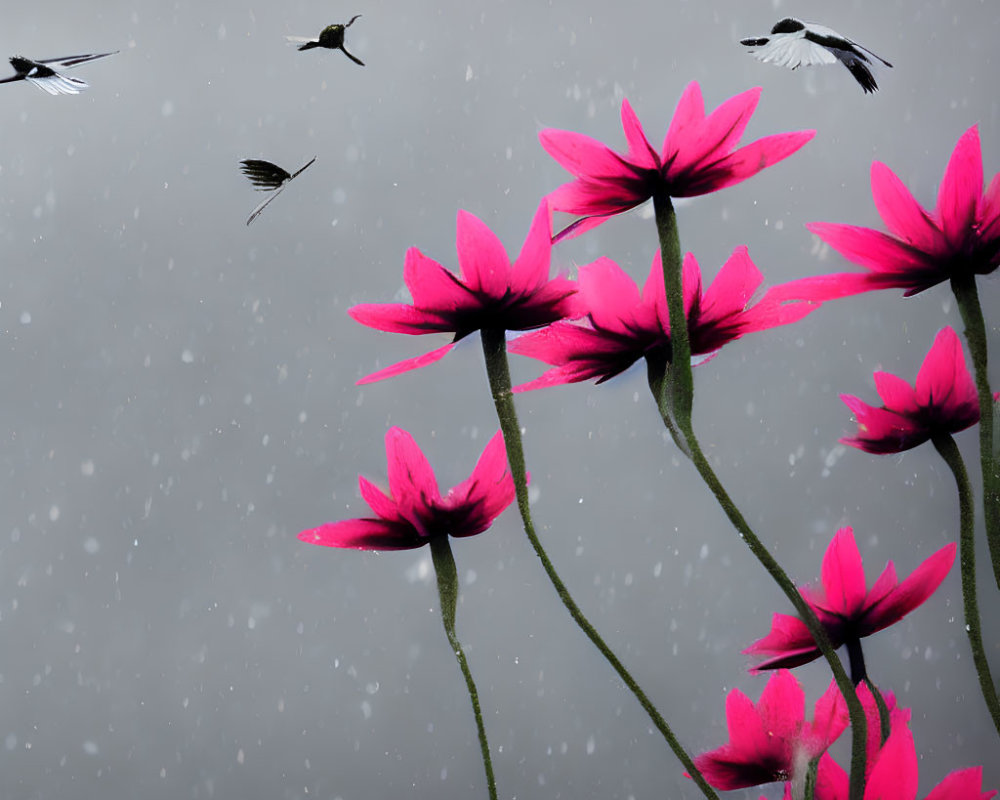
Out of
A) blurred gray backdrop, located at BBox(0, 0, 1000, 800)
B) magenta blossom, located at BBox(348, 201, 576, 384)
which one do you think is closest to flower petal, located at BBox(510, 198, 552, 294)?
magenta blossom, located at BBox(348, 201, 576, 384)

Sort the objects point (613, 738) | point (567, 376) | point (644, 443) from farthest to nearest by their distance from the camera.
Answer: point (644, 443), point (613, 738), point (567, 376)

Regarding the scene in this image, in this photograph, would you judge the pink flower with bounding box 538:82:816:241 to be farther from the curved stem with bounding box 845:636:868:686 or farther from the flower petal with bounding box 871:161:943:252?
the curved stem with bounding box 845:636:868:686

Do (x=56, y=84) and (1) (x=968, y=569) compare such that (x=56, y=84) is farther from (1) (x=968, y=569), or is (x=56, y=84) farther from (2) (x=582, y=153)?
(1) (x=968, y=569)

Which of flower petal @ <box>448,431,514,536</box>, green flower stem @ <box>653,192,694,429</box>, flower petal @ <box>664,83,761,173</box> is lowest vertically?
flower petal @ <box>448,431,514,536</box>

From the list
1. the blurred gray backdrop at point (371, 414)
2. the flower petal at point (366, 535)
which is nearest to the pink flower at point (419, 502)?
the flower petal at point (366, 535)

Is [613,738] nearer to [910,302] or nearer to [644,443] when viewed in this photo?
[644,443]

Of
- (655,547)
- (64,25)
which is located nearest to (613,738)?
(655,547)

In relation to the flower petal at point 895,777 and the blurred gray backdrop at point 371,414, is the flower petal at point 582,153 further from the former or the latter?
the blurred gray backdrop at point 371,414
